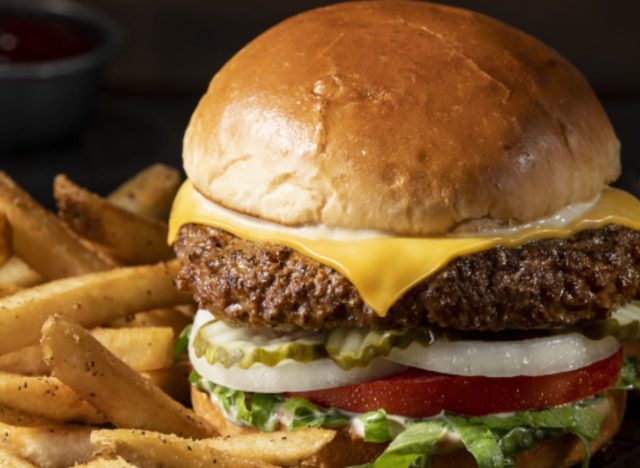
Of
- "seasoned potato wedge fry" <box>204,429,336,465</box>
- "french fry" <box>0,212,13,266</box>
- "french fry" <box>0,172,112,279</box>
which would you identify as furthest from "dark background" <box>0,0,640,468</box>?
"seasoned potato wedge fry" <box>204,429,336,465</box>

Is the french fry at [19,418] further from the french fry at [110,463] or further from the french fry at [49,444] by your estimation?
the french fry at [110,463]

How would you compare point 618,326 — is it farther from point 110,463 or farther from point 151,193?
point 151,193

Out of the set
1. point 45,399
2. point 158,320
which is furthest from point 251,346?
point 158,320

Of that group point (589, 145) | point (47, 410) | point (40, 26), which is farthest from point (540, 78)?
point (40, 26)

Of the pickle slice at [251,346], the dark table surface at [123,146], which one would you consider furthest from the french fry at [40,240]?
the dark table surface at [123,146]

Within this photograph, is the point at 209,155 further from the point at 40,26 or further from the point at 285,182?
the point at 40,26

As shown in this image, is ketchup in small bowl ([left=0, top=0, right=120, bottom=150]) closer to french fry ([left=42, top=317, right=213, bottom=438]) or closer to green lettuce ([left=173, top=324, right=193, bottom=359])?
green lettuce ([left=173, top=324, right=193, bottom=359])
